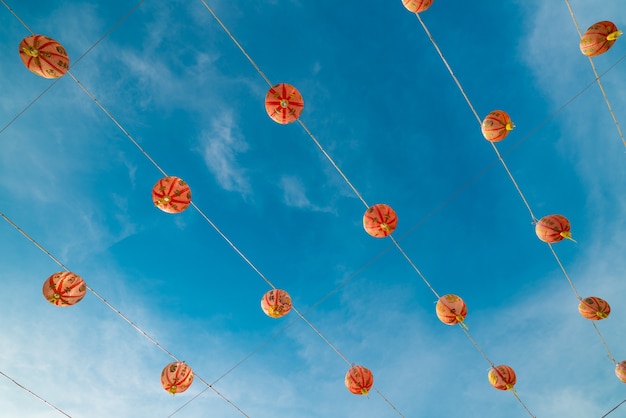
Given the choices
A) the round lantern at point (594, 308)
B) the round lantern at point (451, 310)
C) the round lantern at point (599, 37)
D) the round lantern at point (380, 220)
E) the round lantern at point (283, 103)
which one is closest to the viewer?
the round lantern at point (599, 37)

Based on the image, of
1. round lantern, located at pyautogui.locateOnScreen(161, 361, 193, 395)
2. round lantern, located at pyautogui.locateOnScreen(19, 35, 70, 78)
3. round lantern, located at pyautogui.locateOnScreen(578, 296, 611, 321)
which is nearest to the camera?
round lantern, located at pyautogui.locateOnScreen(19, 35, 70, 78)

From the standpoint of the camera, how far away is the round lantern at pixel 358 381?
1002cm

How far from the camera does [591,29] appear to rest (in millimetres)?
8086

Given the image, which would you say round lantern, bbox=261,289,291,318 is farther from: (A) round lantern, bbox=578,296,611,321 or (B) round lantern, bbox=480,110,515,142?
(A) round lantern, bbox=578,296,611,321

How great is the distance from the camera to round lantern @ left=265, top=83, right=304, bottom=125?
8195 mm

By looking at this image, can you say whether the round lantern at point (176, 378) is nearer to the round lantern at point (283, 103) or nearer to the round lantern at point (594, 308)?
the round lantern at point (283, 103)

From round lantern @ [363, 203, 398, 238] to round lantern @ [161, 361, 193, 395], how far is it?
17.3ft

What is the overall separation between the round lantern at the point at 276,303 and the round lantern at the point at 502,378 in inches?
217

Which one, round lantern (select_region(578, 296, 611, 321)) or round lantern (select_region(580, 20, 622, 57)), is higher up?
round lantern (select_region(580, 20, 622, 57))

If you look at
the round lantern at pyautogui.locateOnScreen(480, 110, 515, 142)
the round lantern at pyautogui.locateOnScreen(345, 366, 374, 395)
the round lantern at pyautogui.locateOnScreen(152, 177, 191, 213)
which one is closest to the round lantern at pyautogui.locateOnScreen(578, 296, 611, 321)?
the round lantern at pyautogui.locateOnScreen(480, 110, 515, 142)

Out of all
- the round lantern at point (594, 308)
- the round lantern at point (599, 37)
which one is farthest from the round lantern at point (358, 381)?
the round lantern at point (599, 37)

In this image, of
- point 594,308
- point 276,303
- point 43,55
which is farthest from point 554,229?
point 43,55

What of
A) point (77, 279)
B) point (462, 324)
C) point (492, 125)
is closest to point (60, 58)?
point (77, 279)

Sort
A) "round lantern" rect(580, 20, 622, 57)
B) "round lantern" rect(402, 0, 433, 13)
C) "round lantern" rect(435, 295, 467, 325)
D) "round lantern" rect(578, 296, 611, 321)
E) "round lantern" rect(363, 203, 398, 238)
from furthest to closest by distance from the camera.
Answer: "round lantern" rect(578, 296, 611, 321) < "round lantern" rect(435, 295, 467, 325) < "round lantern" rect(363, 203, 398, 238) < "round lantern" rect(402, 0, 433, 13) < "round lantern" rect(580, 20, 622, 57)
